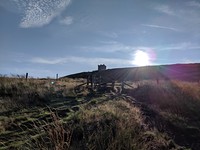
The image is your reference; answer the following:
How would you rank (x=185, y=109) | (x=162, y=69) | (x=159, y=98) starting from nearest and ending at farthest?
(x=185, y=109), (x=159, y=98), (x=162, y=69)

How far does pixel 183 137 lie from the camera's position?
11.1 metres

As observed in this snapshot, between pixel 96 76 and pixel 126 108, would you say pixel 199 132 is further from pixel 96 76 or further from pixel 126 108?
pixel 96 76

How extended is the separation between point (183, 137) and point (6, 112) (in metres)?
6.40

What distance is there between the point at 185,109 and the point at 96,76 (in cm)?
988

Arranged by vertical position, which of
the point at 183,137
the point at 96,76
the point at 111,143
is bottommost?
the point at 183,137

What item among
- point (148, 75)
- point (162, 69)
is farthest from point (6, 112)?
point (162, 69)

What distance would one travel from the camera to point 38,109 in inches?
485

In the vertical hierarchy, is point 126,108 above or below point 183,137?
above

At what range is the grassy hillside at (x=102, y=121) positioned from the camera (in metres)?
6.95

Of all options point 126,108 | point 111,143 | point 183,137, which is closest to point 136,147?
point 111,143

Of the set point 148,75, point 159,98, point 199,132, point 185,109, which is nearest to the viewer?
point 199,132

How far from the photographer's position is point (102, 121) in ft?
30.5

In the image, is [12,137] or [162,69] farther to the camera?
[162,69]

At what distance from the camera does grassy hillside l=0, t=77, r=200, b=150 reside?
6.95 metres
